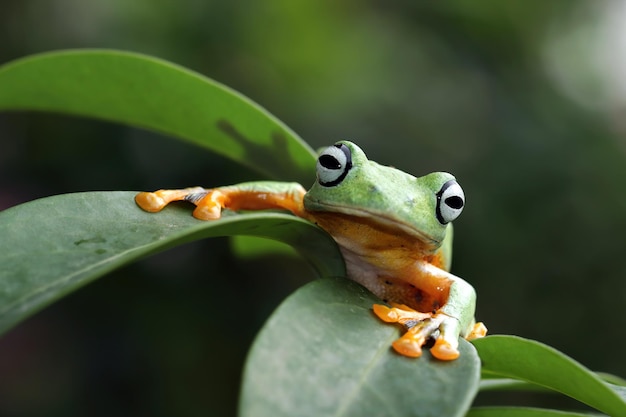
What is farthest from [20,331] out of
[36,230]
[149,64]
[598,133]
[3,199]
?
[598,133]

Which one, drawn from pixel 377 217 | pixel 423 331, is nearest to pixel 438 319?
pixel 423 331

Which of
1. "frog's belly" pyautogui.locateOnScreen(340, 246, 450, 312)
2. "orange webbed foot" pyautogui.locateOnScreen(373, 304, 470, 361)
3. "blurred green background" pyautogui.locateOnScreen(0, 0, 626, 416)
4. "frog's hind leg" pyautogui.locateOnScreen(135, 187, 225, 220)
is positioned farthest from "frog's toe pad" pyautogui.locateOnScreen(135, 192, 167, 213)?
"blurred green background" pyautogui.locateOnScreen(0, 0, 626, 416)

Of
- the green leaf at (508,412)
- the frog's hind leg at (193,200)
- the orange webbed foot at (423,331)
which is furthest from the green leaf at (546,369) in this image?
the frog's hind leg at (193,200)

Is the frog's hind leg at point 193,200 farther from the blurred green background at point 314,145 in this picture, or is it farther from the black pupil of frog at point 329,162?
the blurred green background at point 314,145

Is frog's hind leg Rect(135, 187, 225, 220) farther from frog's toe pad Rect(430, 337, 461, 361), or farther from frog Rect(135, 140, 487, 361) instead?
frog's toe pad Rect(430, 337, 461, 361)

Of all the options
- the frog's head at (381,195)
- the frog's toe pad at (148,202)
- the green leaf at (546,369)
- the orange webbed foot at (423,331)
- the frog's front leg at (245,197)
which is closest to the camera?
the green leaf at (546,369)
